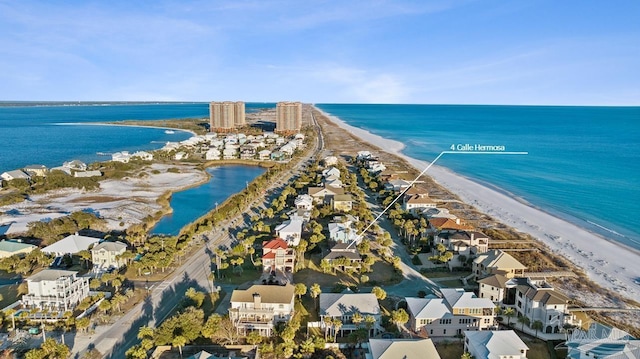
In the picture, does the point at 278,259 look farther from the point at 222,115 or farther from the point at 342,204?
the point at 222,115

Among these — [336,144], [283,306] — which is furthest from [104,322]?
[336,144]

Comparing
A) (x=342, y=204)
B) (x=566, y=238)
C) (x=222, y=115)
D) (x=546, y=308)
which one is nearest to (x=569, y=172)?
(x=566, y=238)

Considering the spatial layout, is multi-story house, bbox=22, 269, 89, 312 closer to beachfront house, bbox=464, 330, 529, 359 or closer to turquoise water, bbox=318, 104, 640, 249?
beachfront house, bbox=464, 330, 529, 359

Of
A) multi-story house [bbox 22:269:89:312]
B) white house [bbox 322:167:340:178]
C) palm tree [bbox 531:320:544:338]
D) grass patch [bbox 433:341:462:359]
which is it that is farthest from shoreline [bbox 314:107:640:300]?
multi-story house [bbox 22:269:89:312]

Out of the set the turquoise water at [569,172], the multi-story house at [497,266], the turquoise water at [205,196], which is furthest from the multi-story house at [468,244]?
the turquoise water at [205,196]

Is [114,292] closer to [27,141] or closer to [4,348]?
[4,348]

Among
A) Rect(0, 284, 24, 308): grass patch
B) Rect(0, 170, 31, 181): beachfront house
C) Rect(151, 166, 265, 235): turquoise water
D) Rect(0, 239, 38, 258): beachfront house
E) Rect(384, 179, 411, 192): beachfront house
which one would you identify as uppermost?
Rect(384, 179, 411, 192): beachfront house

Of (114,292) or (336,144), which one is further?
(336,144)
